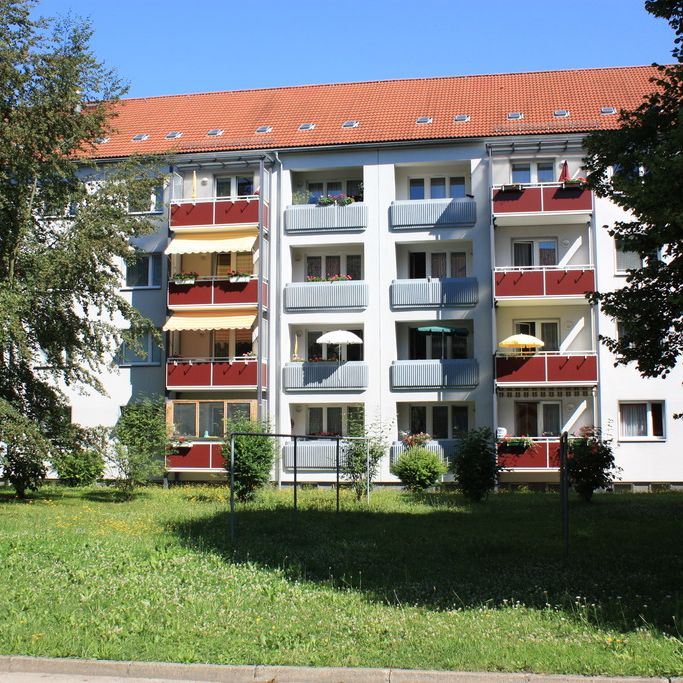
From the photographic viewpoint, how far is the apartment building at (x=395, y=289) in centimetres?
3192

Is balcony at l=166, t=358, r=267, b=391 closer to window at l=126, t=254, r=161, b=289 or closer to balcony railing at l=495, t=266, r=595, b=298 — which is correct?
window at l=126, t=254, r=161, b=289

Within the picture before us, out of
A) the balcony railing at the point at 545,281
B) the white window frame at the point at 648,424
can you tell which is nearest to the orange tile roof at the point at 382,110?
the balcony railing at the point at 545,281

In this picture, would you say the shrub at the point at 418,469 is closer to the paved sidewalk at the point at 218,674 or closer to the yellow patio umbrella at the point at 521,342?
the yellow patio umbrella at the point at 521,342

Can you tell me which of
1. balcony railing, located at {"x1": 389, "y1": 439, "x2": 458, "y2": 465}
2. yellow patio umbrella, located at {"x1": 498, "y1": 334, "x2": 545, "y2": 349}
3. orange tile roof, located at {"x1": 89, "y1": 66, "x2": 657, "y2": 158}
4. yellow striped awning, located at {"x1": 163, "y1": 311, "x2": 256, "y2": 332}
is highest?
orange tile roof, located at {"x1": 89, "y1": 66, "x2": 657, "y2": 158}

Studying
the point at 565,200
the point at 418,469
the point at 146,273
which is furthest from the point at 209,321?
the point at 565,200

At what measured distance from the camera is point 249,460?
26.5 meters

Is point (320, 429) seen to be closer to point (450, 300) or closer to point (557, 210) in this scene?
point (450, 300)

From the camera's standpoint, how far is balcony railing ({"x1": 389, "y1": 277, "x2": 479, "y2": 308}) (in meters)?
32.8

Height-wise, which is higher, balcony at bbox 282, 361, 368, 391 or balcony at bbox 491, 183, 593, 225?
balcony at bbox 491, 183, 593, 225

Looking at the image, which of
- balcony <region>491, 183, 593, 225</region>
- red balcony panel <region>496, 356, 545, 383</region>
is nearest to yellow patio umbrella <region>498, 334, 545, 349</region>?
red balcony panel <region>496, 356, 545, 383</region>

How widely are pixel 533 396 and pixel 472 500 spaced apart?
837 centimetres

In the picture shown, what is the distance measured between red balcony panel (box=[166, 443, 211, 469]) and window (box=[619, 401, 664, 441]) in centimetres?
1473

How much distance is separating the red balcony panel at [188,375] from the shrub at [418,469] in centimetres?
851

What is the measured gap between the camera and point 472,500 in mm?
25172
